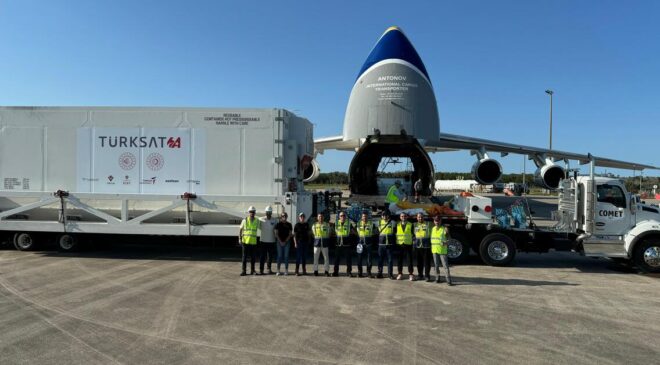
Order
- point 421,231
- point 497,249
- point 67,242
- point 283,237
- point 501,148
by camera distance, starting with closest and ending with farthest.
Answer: point 421,231 < point 283,237 < point 497,249 < point 67,242 < point 501,148

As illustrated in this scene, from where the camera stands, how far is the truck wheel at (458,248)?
10523 mm

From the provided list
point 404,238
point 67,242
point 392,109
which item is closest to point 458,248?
point 404,238

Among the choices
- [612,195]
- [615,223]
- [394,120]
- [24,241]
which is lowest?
[24,241]

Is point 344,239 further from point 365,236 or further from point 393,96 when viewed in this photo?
point 393,96

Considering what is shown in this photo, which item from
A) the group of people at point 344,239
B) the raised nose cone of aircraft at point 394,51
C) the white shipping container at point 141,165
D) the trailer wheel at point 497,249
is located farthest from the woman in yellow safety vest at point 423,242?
the raised nose cone of aircraft at point 394,51

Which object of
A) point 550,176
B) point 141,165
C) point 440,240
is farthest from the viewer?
point 550,176

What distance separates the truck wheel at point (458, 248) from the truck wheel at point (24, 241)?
36.6ft

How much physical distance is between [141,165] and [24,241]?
4.19 metres

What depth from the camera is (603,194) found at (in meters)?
10.4

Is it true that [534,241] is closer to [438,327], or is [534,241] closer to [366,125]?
[438,327]

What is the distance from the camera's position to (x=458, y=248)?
34.7 ft

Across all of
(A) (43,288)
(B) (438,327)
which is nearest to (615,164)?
(B) (438,327)

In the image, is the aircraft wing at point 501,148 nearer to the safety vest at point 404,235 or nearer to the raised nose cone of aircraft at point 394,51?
the raised nose cone of aircraft at point 394,51

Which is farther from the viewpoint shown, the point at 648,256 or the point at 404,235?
the point at 648,256
